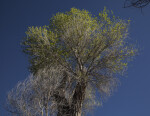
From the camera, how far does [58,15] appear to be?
13438mm

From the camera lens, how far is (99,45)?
11383mm

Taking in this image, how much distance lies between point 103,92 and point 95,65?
70.7 inches

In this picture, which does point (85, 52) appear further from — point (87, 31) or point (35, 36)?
point (35, 36)

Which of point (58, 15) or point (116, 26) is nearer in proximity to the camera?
point (116, 26)

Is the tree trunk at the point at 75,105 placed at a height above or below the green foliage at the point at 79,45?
below

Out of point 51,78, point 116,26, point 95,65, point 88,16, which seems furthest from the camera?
point 88,16

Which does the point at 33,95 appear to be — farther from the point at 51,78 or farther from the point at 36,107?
the point at 51,78

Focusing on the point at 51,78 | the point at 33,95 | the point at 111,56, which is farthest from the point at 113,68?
the point at 33,95

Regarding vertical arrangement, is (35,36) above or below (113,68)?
above

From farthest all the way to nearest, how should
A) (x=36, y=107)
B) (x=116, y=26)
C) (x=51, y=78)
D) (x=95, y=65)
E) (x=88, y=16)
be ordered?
(x=88, y=16)
(x=116, y=26)
(x=95, y=65)
(x=51, y=78)
(x=36, y=107)

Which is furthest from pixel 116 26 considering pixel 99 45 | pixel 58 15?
pixel 58 15

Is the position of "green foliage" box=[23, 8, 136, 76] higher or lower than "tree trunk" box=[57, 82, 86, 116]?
higher

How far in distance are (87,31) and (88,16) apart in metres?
2.03

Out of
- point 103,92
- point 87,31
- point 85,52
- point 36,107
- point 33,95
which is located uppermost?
point 87,31
